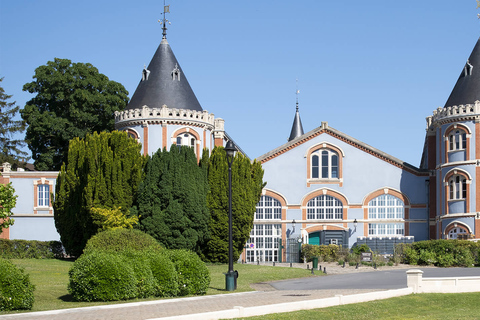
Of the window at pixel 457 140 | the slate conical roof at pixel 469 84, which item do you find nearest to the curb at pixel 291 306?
the window at pixel 457 140

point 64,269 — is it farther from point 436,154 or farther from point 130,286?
point 436,154

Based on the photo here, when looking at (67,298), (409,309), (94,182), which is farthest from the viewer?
(94,182)

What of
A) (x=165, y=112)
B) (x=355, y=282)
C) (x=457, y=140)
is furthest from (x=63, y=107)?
(x=355, y=282)

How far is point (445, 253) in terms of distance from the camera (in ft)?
130

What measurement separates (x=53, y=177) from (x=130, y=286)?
30.4m

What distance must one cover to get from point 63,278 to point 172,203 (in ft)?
34.2

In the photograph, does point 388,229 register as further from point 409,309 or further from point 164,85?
point 409,309

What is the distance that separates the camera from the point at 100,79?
5638cm

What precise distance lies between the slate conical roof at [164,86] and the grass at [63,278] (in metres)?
12.4

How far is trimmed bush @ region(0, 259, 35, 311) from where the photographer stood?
709 inches

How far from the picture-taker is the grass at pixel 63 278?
20.1 meters

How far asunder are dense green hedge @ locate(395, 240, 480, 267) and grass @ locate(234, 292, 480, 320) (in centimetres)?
1640

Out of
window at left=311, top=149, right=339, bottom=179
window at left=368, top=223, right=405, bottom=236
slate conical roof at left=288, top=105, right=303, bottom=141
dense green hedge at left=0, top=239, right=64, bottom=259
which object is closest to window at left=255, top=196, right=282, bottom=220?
window at left=311, top=149, right=339, bottom=179

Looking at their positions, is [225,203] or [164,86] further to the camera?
[164,86]
